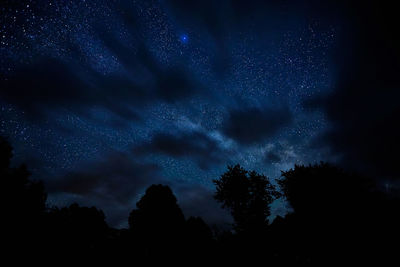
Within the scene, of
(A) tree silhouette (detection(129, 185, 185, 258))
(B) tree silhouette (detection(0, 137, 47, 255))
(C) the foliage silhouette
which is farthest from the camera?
(A) tree silhouette (detection(129, 185, 185, 258))

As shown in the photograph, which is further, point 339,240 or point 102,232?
point 102,232

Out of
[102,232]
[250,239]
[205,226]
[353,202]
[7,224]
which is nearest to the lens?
[7,224]

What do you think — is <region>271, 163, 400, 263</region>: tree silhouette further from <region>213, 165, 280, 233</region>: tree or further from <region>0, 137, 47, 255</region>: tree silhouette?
<region>0, 137, 47, 255</region>: tree silhouette

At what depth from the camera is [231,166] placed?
110ft

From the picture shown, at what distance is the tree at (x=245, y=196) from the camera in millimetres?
28138

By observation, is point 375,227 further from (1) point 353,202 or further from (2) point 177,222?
(2) point 177,222

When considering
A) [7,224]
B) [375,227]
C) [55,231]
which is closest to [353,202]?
[375,227]

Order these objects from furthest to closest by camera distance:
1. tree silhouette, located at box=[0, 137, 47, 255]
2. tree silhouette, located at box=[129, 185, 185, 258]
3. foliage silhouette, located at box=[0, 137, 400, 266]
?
1. tree silhouette, located at box=[129, 185, 185, 258]
2. foliage silhouette, located at box=[0, 137, 400, 266]
3. tree silhouette, located at box=[0, 137, 47, 255]

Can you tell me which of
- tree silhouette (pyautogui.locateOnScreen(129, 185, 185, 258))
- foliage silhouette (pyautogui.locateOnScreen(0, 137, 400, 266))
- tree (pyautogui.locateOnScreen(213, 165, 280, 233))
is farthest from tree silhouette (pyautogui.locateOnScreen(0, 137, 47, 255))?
tree (pyautogui.locateOnScreen(213, 165, 280, 233))

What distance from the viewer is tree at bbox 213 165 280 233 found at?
1108 inches

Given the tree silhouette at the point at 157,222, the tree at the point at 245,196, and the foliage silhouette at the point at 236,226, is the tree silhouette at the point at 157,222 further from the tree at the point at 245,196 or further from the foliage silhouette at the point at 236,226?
the tree at the point at 245,196

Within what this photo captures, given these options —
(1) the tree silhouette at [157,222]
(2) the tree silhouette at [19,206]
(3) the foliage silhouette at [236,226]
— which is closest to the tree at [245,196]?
(3) the foliage silhouette at [236,226]

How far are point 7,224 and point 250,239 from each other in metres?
25.5

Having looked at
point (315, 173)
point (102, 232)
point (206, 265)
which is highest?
point (315, 173)
